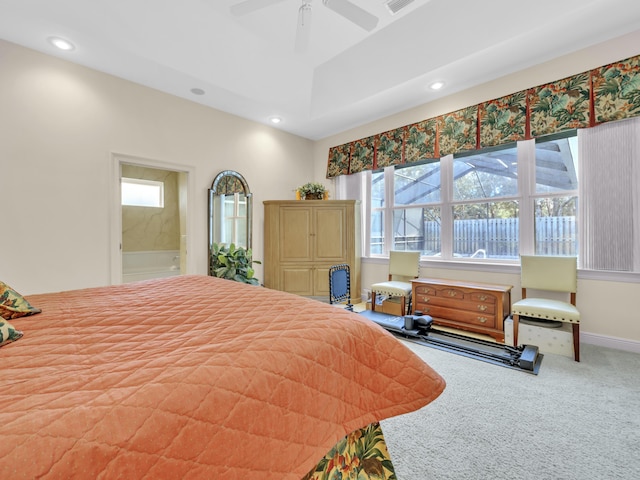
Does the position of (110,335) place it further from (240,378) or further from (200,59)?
(200,59)

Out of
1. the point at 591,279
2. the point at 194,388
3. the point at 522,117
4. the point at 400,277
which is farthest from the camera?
the point at 400,277

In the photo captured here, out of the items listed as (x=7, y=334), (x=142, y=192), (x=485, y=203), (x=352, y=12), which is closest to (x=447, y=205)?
(x=485, y=203)

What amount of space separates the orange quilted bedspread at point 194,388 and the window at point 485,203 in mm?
2903

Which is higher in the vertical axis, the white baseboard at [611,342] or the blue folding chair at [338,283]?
the blue folding chair at [338,283]

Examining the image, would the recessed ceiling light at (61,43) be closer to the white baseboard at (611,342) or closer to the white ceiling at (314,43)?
the white ceiling at (314,43)

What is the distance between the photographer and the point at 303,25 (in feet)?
7.52

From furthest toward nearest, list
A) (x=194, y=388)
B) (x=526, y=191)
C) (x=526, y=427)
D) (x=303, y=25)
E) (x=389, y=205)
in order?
(x=389, y=205), (x=526, y=191), (x=303, y=25), (x=526, y=427), (x=194, y=388)

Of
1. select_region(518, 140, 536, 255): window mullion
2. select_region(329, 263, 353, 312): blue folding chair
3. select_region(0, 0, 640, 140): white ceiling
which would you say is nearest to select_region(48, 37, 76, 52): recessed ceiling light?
select_region(0, 0, 640, 140): white ceiling

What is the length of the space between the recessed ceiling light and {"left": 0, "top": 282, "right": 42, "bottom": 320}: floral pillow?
268 cm

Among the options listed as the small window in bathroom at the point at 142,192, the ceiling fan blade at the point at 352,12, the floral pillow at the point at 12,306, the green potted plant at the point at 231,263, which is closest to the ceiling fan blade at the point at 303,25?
the ceiling fan blade at the point at 352,12

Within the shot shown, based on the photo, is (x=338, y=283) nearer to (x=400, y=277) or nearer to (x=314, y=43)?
(x=400, y=277)

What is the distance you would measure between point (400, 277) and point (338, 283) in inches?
52.3

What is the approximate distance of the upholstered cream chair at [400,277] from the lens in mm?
3627

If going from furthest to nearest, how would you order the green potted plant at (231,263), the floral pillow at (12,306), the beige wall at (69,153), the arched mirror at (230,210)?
the arched mirror at (230,210), the green potted plant at (231,263), the beige wall at (69,153), the floral pillow at (12,306)
